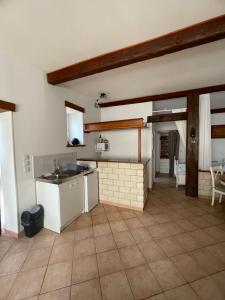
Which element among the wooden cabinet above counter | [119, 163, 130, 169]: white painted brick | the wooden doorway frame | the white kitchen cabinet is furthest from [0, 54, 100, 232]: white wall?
the wooden doorway frame

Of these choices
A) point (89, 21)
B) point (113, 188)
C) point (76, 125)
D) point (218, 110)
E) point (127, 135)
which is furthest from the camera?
point (218, 110)

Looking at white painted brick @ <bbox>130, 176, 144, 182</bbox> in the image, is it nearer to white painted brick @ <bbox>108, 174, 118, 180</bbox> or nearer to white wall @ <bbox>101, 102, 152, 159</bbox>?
white painted brick @ <bbox>108, 174, 118, 180</bbox>

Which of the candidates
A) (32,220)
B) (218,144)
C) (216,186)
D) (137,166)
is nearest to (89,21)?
(137,166)

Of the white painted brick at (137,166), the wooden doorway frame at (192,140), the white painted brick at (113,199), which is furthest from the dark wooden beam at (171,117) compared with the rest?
the white painted brick at (113,199)

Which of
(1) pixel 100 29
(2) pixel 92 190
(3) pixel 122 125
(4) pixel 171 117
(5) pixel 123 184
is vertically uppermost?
(1) pixel 100 29

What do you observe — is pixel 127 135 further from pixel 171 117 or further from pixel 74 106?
pixel 74 106

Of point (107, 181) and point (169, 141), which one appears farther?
point (169, 141)

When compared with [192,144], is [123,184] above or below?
below

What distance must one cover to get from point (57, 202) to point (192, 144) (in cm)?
306

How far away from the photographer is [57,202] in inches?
84.6

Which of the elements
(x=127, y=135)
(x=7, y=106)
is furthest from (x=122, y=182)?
(x=7, y=106)

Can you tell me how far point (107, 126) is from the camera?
300 cm

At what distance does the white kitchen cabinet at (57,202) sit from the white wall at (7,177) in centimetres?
35

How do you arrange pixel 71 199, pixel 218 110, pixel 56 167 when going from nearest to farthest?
pixel 71 199
pixel 56 167
pixel 218 110
